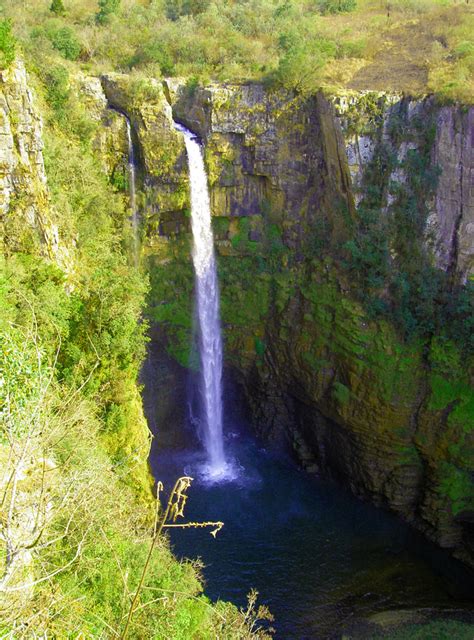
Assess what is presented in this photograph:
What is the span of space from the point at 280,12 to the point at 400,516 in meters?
21.4

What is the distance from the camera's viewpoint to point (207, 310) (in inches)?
837

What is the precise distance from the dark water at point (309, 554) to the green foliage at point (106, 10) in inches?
748

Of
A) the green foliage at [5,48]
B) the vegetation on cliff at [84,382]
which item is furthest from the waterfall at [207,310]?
the green foliage at [5,48]

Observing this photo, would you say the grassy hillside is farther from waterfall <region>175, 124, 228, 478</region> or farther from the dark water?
the dark water

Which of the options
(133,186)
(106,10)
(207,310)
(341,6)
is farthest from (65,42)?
(341,6)

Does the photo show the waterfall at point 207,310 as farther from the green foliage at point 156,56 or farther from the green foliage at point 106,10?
the green foliage at point 106,10

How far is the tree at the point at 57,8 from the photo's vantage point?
74.5 ft

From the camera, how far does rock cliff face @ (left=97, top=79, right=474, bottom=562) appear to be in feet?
55.3

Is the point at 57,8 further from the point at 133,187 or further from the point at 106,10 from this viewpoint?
the point at 133,187

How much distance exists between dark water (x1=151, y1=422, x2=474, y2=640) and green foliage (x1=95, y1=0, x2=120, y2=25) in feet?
62.3

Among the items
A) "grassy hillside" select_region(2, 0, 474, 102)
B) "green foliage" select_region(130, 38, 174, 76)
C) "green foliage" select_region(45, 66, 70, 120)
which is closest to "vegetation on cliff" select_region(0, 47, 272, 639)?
"green foliage" select_region(45, 66, 70, 120)

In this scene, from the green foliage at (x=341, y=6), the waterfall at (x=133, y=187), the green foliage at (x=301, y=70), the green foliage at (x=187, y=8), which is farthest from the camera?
the green foliage at (x=341, y=6)

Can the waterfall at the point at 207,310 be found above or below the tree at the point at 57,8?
below

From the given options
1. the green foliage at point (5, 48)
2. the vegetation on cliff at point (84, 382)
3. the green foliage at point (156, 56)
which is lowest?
the vegetation on cliff at point (84, 382)
